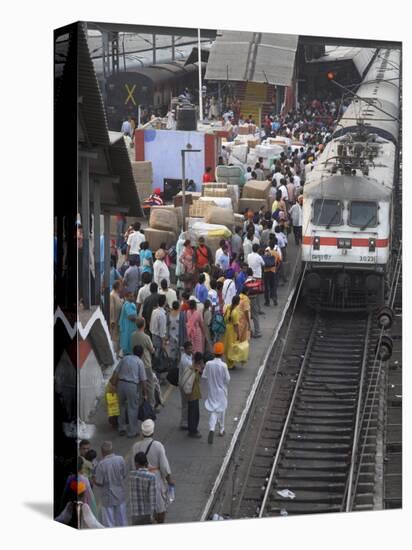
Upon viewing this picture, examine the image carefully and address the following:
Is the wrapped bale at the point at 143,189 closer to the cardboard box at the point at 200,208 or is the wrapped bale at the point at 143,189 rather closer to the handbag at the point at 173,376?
the cardboard box at the point at 200,208

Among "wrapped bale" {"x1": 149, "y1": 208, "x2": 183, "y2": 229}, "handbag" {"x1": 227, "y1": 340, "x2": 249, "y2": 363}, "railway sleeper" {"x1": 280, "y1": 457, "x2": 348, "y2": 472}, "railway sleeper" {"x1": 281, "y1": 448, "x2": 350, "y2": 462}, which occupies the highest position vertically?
"wrapped bale" {"x1": 149, "y1": 208, "x2": 183, "y2": 229}

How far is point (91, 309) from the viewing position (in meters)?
14.4

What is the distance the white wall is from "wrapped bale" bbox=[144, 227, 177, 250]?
437 mm

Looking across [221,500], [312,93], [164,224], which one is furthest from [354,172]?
[221,500]

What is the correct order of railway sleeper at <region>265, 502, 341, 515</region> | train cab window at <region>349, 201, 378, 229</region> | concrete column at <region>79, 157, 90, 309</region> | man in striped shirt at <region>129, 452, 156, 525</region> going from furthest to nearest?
train cab window at <region>349, 201, 378, 229</region>, railway sleeper at <region>265, 502, 341, 515</region>, man in striped shirt at <region>129, 452, 156, 525</region>, concrete column at <region>79, 157, 90, 309</region>

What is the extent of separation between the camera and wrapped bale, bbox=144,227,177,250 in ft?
50.6

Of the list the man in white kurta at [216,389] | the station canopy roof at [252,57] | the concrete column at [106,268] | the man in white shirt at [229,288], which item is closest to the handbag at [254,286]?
the man in white shirt at [229,288]

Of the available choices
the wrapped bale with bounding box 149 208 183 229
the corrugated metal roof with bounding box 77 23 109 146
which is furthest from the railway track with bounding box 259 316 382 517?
the corrugated metal roof with bounding box 77 23 109 146

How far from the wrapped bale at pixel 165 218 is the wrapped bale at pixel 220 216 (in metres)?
0.45

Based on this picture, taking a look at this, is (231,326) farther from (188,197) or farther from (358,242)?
(358,242)

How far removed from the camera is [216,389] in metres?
15.5

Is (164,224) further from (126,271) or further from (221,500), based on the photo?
(221,500)

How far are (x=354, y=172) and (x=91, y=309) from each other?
5377 mm

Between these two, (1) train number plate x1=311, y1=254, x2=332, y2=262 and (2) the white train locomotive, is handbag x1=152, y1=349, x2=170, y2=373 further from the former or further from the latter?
(1) train number plate x1=311, y1=254, x2=332, y2=262
